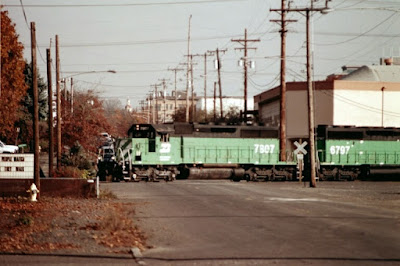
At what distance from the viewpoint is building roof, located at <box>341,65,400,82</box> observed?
71.9m

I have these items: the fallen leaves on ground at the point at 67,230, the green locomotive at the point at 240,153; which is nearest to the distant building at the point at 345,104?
the green locomotive at the point at 240,153

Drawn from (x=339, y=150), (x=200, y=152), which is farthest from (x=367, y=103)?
(x=200, y=152)

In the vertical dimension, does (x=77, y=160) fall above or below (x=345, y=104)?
below

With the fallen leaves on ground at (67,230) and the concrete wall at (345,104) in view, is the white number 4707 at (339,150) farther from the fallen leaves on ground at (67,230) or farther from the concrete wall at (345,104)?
the fallen leaves on ground at (67,230)

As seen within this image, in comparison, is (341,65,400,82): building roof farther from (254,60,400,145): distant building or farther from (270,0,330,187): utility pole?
(270,0,330,187): utility pole

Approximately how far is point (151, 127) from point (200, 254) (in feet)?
98.5

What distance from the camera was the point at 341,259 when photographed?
11391mm

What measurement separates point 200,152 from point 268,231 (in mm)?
27268

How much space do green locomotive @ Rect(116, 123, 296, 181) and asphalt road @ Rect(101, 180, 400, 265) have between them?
15.1m

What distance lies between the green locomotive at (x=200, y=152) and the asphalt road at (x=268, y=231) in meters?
15.1

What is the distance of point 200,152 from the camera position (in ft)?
140

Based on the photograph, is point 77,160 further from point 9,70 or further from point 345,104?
point 345,104

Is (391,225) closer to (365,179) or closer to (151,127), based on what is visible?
(151,127)

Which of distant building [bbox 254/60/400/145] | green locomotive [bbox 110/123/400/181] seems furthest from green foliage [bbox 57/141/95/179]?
distant building [bbox 254/60/400/145]
